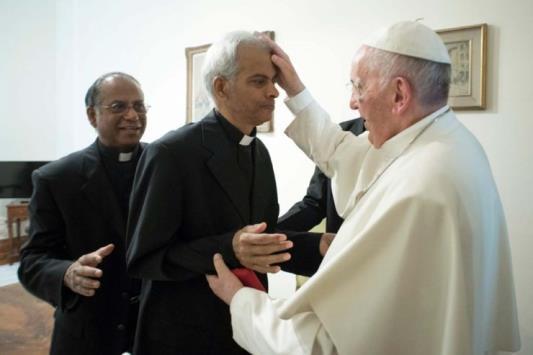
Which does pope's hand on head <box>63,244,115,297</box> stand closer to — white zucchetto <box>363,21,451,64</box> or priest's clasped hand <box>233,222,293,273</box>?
priest's clasped hand <box>233,222,293,273</box>

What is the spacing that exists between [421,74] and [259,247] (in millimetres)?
629

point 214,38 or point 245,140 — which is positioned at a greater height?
point 214,38

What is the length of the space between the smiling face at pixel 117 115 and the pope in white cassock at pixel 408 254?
0.78 metres

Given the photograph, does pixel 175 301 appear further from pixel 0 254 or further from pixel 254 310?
pixel 0 254

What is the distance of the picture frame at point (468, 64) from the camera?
8.26ft

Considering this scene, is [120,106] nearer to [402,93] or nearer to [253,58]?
[253,58]

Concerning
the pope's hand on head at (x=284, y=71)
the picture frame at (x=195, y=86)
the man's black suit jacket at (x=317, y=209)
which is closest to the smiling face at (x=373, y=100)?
the pope's hand on head at (x=284, y=71)

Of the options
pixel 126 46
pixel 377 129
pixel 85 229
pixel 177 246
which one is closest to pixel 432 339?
pixel 377 129

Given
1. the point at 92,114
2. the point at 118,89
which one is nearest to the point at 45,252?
the point at 92,114

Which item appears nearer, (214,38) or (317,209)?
(317,209)

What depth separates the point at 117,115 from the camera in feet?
5.51

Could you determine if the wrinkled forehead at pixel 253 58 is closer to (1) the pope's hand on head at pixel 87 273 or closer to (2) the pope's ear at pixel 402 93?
(2) the pope's ear at pixel 402 93

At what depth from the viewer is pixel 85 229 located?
1.57m

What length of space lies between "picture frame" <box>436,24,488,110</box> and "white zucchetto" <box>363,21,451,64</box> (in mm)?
1541
